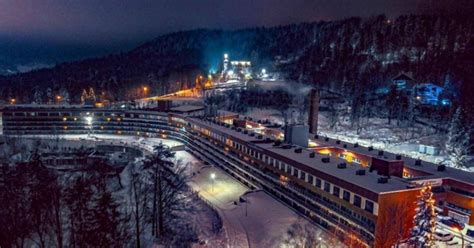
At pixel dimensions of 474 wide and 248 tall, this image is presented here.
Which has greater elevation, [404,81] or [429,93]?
[404,81]

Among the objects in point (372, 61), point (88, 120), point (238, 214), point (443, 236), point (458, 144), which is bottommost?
point (238, 214)

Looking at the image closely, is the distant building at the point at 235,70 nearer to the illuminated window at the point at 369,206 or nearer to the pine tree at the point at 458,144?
the pine tree at the point at 458,144

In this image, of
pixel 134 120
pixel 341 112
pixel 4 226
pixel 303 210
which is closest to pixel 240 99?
pixel 341 112

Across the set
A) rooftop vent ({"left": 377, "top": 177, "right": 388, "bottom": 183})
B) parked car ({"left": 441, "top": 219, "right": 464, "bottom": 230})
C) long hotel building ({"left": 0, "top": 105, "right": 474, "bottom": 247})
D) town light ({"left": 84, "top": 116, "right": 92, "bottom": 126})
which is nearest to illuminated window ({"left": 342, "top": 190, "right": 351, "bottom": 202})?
long hotel building ({"left": 0, "top": 105, "right": 474, "bottom": 247})

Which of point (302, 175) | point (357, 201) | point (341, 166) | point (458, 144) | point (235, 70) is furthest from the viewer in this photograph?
point (235, 70)

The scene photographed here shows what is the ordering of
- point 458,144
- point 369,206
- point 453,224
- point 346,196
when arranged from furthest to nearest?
point 458,144 < point 453,224 < point 346,196 < point 369,206

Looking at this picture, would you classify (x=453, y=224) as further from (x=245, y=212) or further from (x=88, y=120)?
(x=88, y=120)

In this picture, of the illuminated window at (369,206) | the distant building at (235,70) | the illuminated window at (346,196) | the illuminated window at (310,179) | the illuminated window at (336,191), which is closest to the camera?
the illuminated window at (369,206)

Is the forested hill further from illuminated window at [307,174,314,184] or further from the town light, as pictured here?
illuminated window at [307,174,314,184]

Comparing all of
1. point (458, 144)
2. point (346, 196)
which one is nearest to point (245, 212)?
point (346, 196)

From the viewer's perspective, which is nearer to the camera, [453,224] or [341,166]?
[453,224]

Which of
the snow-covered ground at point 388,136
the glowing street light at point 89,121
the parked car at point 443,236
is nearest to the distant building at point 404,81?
the snow-covered ground at point 388,136
